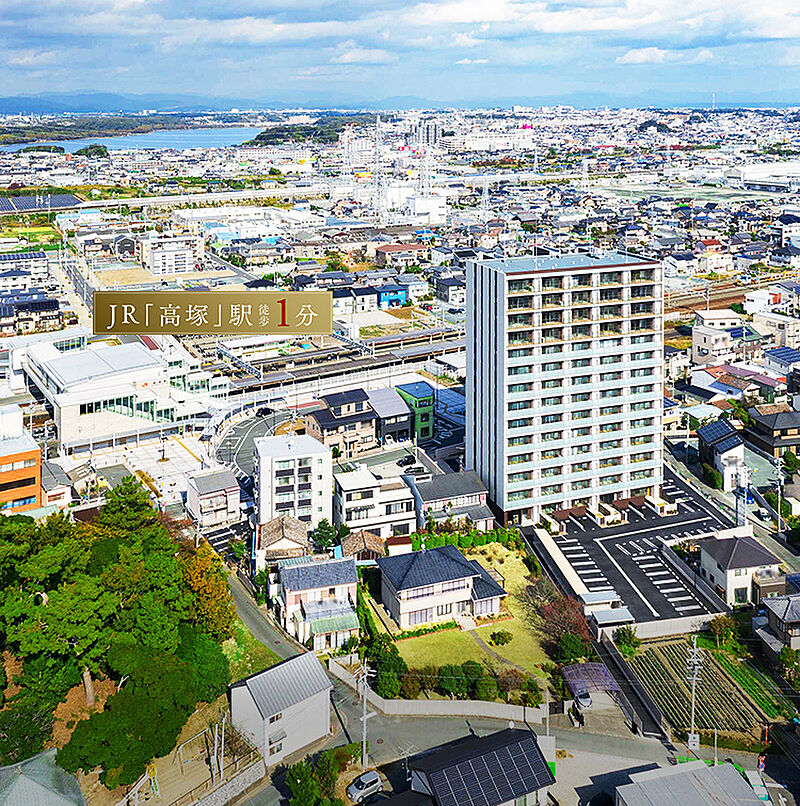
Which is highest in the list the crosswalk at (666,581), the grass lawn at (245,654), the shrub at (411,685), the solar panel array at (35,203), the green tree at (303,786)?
the solar panel array at (35,203)

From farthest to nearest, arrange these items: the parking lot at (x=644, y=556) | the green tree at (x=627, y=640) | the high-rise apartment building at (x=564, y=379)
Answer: the high-rise apartment building at (x=564, y=379) < the parking lot at (x=644, y=556) < the green tree at (x=627, y=640)

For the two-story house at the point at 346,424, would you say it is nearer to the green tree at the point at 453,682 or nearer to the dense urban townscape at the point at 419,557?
the dense urban townscape at the point at 419,557

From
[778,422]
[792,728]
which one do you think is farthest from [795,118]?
[792,728]

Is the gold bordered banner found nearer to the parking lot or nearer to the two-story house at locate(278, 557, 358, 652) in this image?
the two-story house at locate(278, 557, 358, 652)

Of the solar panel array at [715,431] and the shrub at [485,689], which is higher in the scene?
the solar panel array at [715,431]

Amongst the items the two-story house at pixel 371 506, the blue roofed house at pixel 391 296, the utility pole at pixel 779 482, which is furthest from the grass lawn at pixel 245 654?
the blue roofed house at pixel 391 296

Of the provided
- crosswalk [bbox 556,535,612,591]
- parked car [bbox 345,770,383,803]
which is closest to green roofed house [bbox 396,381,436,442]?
crosswalk [bbox 556,535,612,591]

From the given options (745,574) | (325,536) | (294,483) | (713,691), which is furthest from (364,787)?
(745,574)
